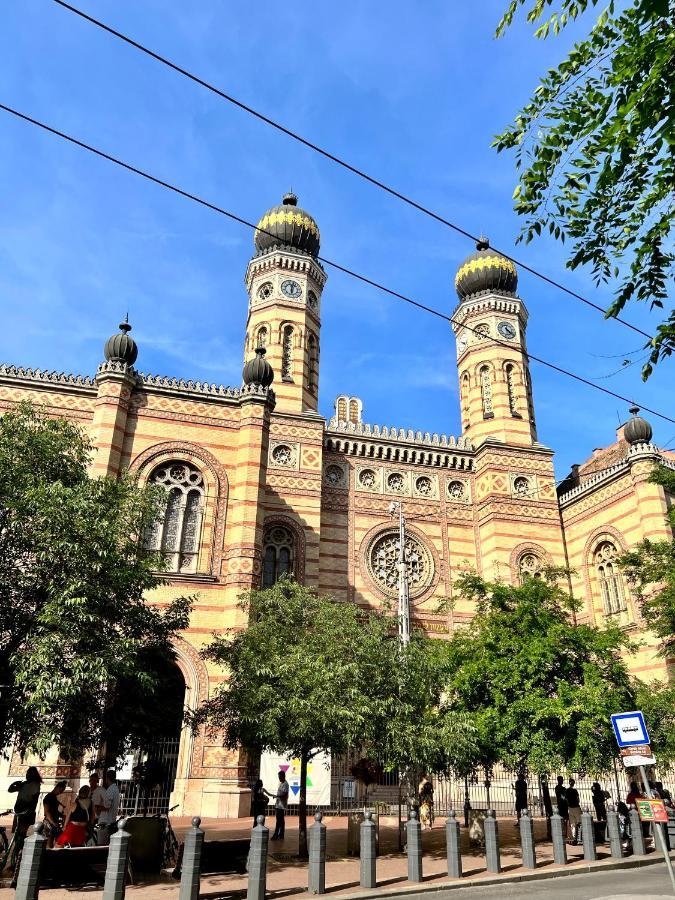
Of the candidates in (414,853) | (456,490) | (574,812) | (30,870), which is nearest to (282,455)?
(456,490)

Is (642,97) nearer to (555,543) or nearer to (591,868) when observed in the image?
(591,868)

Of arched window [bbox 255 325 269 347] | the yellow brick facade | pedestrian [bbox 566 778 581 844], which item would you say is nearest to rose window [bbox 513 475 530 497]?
the yellow brick facade

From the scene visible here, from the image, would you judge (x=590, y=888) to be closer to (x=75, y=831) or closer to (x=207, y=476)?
(x=75, y=831)

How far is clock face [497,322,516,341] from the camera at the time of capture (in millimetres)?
30000

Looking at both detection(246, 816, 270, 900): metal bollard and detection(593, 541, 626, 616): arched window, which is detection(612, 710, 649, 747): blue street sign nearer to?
detection(246, 816, 270, 900): metal bollard

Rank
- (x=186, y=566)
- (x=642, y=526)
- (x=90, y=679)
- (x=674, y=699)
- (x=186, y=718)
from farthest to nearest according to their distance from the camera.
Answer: (x=642, y=526), (x=186, y=566), (x=674, y=699), (x=186, y=718), (x=90, y=679)

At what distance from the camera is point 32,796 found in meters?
9.45

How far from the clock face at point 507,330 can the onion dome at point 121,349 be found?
53.8ft

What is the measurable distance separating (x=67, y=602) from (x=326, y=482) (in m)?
16.6

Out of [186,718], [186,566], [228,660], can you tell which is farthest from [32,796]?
[186,566]

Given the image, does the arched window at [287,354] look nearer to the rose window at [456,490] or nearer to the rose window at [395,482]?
the rose window at [395,482]

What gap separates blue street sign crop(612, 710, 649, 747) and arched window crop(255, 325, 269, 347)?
22302 millimetres

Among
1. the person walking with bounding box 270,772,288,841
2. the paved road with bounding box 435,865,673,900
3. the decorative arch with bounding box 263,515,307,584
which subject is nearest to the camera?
the paved road with bounding box 435,865,673,900

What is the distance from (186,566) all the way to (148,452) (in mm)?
3644
